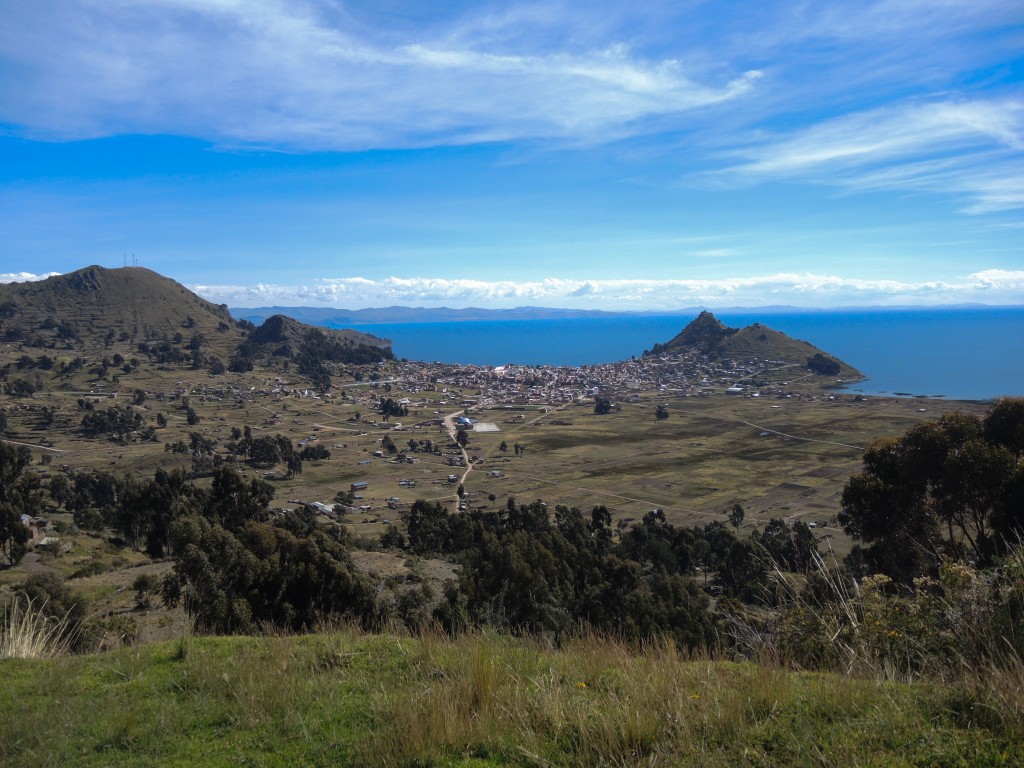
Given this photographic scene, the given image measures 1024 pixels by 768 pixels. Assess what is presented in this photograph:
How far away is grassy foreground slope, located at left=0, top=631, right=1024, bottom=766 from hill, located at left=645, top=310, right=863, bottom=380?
127130mm

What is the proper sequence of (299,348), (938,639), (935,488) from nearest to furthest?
(938,639), (935,488), (299,348)

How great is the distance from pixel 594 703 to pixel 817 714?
1306 mm

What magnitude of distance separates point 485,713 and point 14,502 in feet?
99.0

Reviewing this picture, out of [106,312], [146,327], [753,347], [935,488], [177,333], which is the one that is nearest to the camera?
[935,488]

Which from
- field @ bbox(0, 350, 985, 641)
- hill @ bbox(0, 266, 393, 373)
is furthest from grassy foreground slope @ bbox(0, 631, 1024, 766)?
hill @ bbox(0, 266, 393, 373)

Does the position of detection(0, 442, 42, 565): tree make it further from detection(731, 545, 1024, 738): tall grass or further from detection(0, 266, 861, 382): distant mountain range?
detection(0, 266, 861, 382): distant mountain range

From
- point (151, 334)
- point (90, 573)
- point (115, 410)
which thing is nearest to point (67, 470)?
point (115, 410)

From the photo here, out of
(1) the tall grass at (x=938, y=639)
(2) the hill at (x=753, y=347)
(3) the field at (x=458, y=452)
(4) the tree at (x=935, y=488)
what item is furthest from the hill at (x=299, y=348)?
(1) the tall grass at (x=938, y=639)

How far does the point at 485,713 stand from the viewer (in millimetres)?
4012

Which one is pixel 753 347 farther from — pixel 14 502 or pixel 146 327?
pixel 14 502

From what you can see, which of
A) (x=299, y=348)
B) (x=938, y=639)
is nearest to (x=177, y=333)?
(x=299, y=348)

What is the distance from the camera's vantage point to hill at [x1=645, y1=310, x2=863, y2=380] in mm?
121562

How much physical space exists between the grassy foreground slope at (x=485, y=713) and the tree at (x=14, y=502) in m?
23.0

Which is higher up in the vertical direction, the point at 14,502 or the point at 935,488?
the point at 935,488
